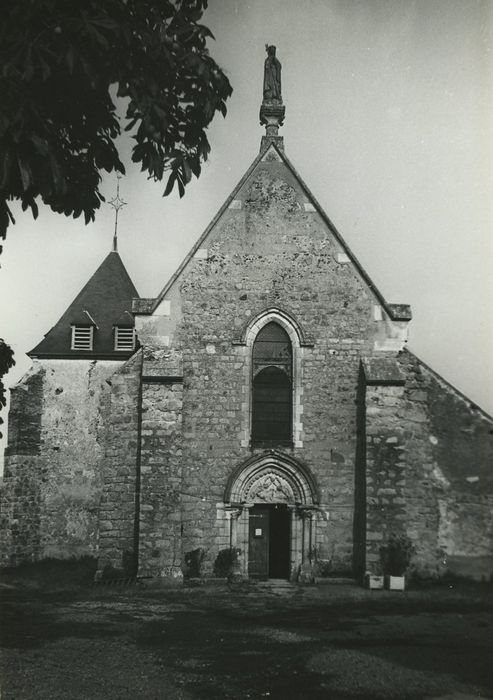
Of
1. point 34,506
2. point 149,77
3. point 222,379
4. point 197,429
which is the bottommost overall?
point 34,506

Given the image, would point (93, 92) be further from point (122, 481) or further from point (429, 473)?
point (429, 473)

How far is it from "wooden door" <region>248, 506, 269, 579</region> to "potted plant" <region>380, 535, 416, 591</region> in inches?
105

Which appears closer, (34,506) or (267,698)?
(267,698)

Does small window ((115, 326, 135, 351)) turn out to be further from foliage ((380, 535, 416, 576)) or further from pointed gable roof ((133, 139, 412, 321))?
foliage ((380, 535, 416, 576))

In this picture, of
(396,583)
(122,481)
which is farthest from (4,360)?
(396,583)

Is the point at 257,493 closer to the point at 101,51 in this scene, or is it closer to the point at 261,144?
the point at 261,144

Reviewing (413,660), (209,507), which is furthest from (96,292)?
(413,660)

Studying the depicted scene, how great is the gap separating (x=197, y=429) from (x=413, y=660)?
8.02 meters

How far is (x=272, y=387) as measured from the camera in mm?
16438

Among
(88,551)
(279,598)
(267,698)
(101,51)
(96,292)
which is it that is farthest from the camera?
(96,292)

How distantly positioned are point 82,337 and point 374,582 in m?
14.1

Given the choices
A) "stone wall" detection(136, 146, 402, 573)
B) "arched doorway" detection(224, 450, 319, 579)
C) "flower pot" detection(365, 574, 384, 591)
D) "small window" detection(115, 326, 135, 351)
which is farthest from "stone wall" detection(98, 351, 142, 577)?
"small window" detection(115, 326, 135, 351)

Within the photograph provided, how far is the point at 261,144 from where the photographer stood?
17.6 m

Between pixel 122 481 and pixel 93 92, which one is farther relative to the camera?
pixel 122 481
